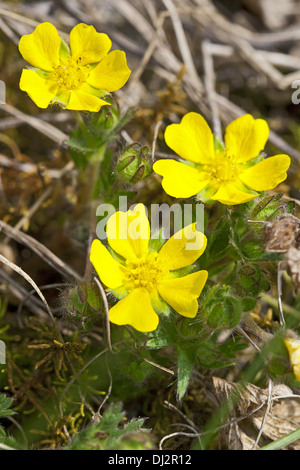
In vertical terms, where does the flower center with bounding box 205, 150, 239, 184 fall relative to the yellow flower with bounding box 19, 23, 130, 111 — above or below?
below

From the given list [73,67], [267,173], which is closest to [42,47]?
[73,67]

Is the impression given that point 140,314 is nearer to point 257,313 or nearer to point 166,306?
point 166,306

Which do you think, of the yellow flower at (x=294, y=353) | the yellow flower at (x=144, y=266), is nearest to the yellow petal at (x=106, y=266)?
the yellow flower at (x=144, y=266)

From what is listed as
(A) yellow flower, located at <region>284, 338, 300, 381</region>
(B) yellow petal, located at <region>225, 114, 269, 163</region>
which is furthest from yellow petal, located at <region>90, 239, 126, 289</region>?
(B) yellow petal, located at <region>225, 114, 269, 163</region>

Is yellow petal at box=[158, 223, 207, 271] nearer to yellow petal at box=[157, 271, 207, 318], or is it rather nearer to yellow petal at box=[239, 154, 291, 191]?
yellow petal at box=[157, 271, 207, 318]

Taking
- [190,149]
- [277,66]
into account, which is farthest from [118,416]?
[277,66]

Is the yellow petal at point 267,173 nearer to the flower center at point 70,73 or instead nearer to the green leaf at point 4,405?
the flower center at point 70,73

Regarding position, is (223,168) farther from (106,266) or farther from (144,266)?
(106,266)
